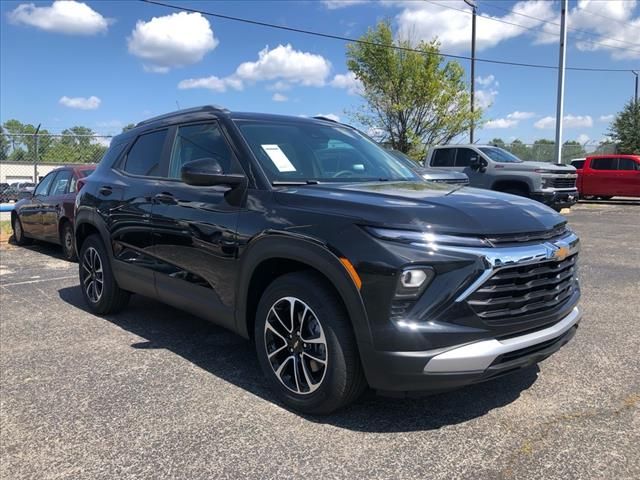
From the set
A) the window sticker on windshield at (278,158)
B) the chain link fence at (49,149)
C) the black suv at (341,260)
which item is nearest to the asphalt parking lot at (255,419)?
the black suv at (341,260)

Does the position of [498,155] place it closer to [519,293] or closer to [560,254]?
[560,254]

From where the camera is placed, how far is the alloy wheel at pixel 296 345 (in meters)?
3.17

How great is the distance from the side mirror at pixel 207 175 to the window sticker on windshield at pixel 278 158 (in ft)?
0.99

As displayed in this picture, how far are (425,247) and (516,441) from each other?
3.80 ft

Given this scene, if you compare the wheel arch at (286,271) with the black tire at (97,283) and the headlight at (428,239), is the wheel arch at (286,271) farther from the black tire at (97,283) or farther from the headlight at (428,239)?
the black tire at (97,283)

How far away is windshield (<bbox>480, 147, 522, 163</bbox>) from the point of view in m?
15.0

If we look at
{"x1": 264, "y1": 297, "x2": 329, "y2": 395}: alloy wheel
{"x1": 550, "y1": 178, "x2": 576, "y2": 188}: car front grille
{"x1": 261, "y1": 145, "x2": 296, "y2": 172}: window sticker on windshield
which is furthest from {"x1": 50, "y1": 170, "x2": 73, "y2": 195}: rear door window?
{"x1": 550, "y1": 178, "x2": 576, "y2": 188}: car front grille

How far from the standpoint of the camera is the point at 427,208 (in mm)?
2973

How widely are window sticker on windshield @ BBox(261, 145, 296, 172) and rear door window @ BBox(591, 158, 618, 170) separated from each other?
21.2m

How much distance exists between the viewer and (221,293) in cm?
381

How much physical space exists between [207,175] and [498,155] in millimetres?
13125

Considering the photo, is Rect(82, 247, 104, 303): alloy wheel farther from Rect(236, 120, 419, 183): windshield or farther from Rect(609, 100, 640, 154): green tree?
Rect(609, 100, 640, 154): green tree

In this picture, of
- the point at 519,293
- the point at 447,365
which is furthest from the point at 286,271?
the point at 519,293

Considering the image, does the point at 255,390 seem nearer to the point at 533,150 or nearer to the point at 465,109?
the point at 465,109
